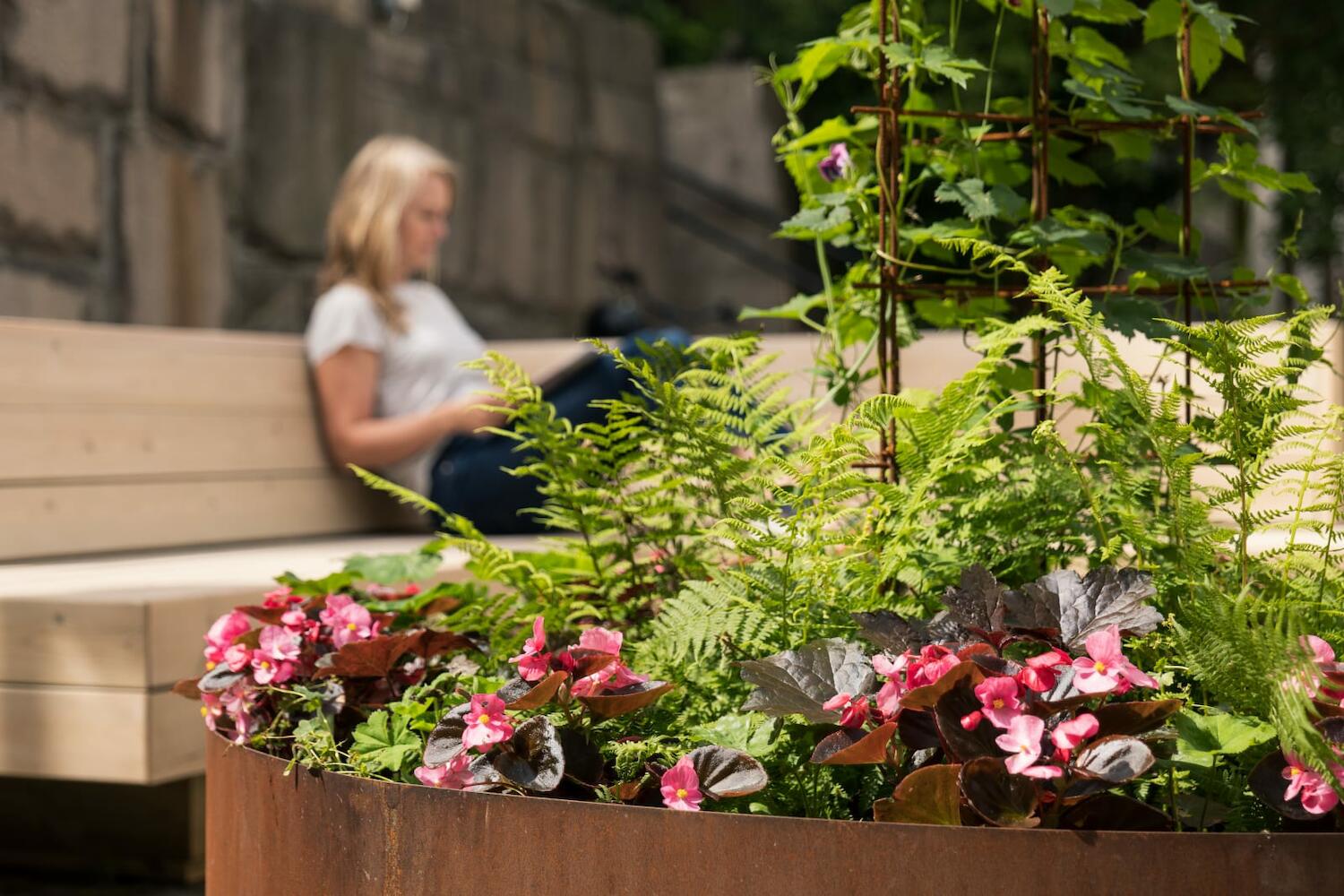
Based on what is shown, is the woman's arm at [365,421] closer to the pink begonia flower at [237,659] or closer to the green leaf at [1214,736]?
the pink begonia flower at [237,659]

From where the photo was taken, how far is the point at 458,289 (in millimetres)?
6316

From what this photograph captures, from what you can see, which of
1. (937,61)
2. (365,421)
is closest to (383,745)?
(937,61)

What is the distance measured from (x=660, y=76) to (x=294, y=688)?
289 inches

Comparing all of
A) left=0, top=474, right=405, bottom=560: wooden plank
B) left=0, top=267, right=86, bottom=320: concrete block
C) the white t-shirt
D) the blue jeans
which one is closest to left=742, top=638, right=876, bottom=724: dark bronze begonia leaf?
Result: left=0, top=474, right=405, bottom=560: wooden plank

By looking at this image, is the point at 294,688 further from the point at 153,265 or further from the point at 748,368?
the point at 153,265

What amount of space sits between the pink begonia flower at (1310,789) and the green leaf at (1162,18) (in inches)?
33.3

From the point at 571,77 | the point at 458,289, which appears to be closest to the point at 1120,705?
the point at 458,289

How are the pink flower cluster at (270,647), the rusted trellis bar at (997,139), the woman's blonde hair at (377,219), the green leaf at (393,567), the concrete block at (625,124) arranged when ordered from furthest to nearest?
the concrete block at (625,124)
the woman's blonde hair at (377,219)
the green leaf at (393,567)
the rusted trellis bar at (997,139)
the pink flower cluster at (270,647)

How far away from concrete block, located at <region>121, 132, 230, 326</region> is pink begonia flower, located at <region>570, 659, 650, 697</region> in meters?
3.42

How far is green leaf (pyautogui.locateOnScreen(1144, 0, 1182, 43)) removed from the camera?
4.87 feet

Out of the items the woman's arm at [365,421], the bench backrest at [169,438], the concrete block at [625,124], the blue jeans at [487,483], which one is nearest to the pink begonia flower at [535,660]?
the bench backrest at [169,438]

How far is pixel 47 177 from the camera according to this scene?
149 inches

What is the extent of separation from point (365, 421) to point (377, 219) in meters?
0.54

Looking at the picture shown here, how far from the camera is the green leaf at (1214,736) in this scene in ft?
3.14
